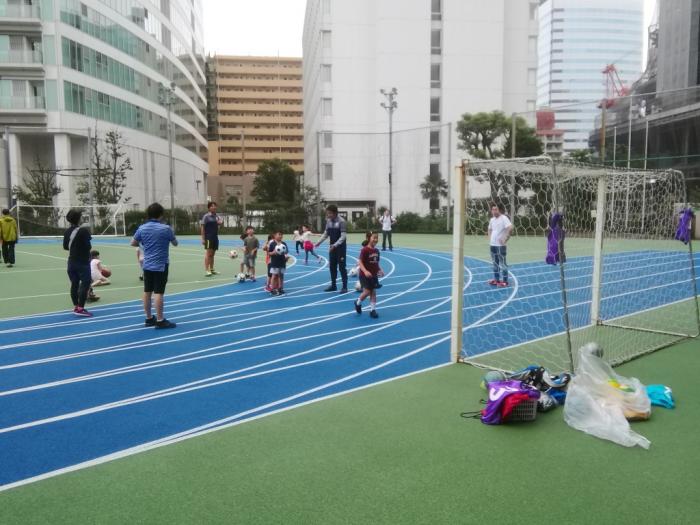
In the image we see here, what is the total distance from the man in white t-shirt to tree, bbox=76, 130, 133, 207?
31.2 metres

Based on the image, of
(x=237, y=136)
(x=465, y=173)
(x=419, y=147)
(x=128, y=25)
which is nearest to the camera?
(x=465, y=173)

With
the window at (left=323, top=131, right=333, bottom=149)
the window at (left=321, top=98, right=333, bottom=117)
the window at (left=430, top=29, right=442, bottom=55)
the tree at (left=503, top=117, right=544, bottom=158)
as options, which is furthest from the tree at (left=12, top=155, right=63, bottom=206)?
the window at (left=430, top=29, right=442, bottom=55)

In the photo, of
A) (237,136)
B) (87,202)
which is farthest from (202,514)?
(237,136)

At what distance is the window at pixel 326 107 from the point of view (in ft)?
157

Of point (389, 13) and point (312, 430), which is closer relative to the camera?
point (312, 430)

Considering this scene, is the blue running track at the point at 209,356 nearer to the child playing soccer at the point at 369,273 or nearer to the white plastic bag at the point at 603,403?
the child playing soccer at the point at 369,273

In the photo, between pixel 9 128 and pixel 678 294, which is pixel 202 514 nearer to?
pixel 678 294

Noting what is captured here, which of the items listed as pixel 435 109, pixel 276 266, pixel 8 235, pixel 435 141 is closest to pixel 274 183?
pixel 435 109

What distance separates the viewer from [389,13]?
47688 millimetres

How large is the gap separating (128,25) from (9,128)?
567 inches

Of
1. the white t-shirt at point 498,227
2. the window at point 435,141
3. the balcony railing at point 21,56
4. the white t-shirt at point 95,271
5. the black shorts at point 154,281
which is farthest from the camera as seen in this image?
the window at point 435,141

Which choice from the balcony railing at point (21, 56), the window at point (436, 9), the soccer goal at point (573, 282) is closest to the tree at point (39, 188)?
the balcony railing at point (21, 56)

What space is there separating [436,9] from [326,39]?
1043cm

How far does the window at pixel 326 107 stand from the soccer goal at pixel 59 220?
66.4 ft
